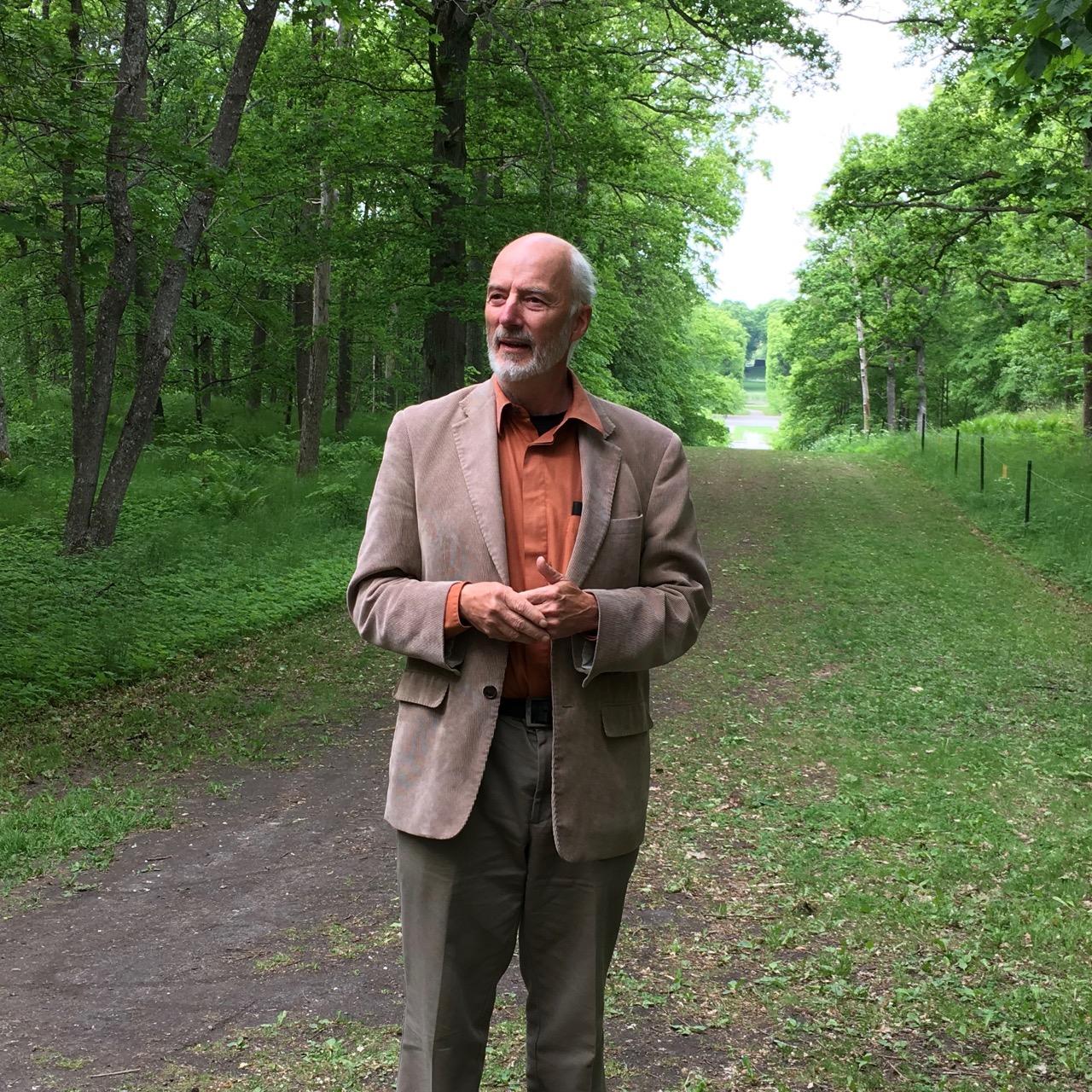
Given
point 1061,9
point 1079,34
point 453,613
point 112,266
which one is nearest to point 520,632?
point 453,613

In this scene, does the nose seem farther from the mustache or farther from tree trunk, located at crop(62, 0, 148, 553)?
tree trunk, located at crop(62, 0, 148, 553)

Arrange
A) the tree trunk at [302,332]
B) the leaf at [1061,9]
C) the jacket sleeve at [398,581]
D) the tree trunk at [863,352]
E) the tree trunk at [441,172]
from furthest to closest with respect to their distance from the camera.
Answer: the tree trunk at [863,352] < the tree trunk at [302,332] < the tree trunk at [441,172] < the leaf at [1061,9] < the jacket sleeve at [398,581]

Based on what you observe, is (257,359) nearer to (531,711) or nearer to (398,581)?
(398,581)

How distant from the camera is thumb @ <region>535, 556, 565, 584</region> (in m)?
2.27

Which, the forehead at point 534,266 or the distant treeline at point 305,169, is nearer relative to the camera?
the forehead at point 534,266

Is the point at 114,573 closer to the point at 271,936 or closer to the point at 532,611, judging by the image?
the point at 271,936

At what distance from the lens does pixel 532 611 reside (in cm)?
223

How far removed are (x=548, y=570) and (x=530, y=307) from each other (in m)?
0.60

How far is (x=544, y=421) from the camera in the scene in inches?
103

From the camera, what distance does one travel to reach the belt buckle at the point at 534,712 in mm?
2428

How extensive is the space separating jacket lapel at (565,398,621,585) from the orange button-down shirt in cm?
2

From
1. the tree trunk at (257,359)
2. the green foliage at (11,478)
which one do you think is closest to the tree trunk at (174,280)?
the green foliage at (11,478)

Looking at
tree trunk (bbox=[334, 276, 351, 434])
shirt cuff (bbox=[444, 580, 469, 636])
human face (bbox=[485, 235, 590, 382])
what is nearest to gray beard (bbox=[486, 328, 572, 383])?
human face (bbox=[485, 235, 590, 382])

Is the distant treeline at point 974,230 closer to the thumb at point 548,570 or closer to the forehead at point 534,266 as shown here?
the forehead at point 534,266
